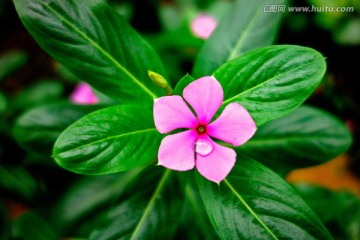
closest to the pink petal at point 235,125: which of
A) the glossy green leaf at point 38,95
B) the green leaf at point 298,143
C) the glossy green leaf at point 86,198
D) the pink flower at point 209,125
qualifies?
the pink flower at point 209,125

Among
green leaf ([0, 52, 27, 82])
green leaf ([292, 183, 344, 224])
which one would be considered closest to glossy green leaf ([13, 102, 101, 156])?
green leaf ([0, 52, 27, 82])

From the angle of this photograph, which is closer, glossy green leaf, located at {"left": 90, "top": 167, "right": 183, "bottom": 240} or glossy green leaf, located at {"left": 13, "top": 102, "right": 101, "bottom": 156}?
glossy green leaf, located at {"left": 90, "top": 167, "right": 183, "bottom": 240}

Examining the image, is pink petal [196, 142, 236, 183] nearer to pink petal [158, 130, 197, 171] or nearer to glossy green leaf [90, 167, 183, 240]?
pink petal [158, 130, 197, 171]

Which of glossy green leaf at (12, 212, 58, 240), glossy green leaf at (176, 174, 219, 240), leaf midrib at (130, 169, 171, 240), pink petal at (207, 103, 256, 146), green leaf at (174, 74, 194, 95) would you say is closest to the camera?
pink petal at (207, 103, 256, 146)

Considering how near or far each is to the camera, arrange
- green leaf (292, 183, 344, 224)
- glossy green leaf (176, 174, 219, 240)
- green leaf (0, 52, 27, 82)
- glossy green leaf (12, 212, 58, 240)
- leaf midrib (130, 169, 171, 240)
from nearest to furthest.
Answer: leaf midrib (130, 169, 171, 240) → glossy green leaf (176, 174, 219, 240) → glossy green leaf (12, 212, 58, 240) → green leaf (292, 183, 344, 224) → green leaf (0, 52, 27, 82)

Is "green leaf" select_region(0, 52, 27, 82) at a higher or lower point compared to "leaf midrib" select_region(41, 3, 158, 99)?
lower

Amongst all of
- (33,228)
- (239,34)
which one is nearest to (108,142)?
(239,34)
